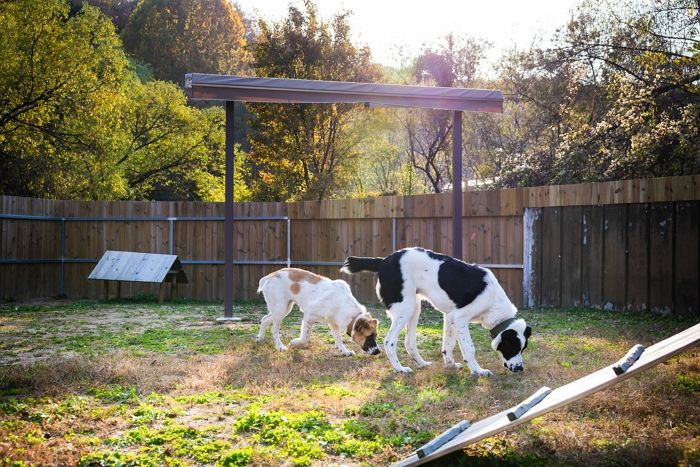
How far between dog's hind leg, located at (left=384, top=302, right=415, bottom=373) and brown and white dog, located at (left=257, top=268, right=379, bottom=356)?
0.54m

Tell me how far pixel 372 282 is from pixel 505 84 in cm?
1284

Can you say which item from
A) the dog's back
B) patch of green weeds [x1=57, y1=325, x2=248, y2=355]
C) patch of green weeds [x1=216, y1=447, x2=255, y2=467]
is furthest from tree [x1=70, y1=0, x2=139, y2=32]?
patch of green weeds [x1=216, y1=447, x2=255, y2=467]

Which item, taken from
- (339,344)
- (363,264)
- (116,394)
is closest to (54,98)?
(339,344)

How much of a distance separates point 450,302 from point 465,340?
1.62ft

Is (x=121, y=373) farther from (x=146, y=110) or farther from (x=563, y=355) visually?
(x=146, y=110)

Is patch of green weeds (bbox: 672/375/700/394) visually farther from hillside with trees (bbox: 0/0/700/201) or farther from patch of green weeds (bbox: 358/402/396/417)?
hillside with trees (bbox: 0/0/700/201)

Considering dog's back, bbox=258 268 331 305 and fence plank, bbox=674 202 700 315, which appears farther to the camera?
fence plank, bbox=674 202 700 315

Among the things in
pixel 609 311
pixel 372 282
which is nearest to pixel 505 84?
pixel 372 282

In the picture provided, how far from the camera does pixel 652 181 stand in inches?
486

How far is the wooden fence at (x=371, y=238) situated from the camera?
12469mm

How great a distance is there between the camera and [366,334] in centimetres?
873

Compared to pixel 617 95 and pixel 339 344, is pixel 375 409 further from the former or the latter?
pixel 617 95

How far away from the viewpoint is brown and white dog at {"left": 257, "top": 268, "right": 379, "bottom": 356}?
8781 mm

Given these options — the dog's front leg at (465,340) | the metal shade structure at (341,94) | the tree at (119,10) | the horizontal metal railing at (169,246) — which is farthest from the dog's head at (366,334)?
the tree at (119,10)
